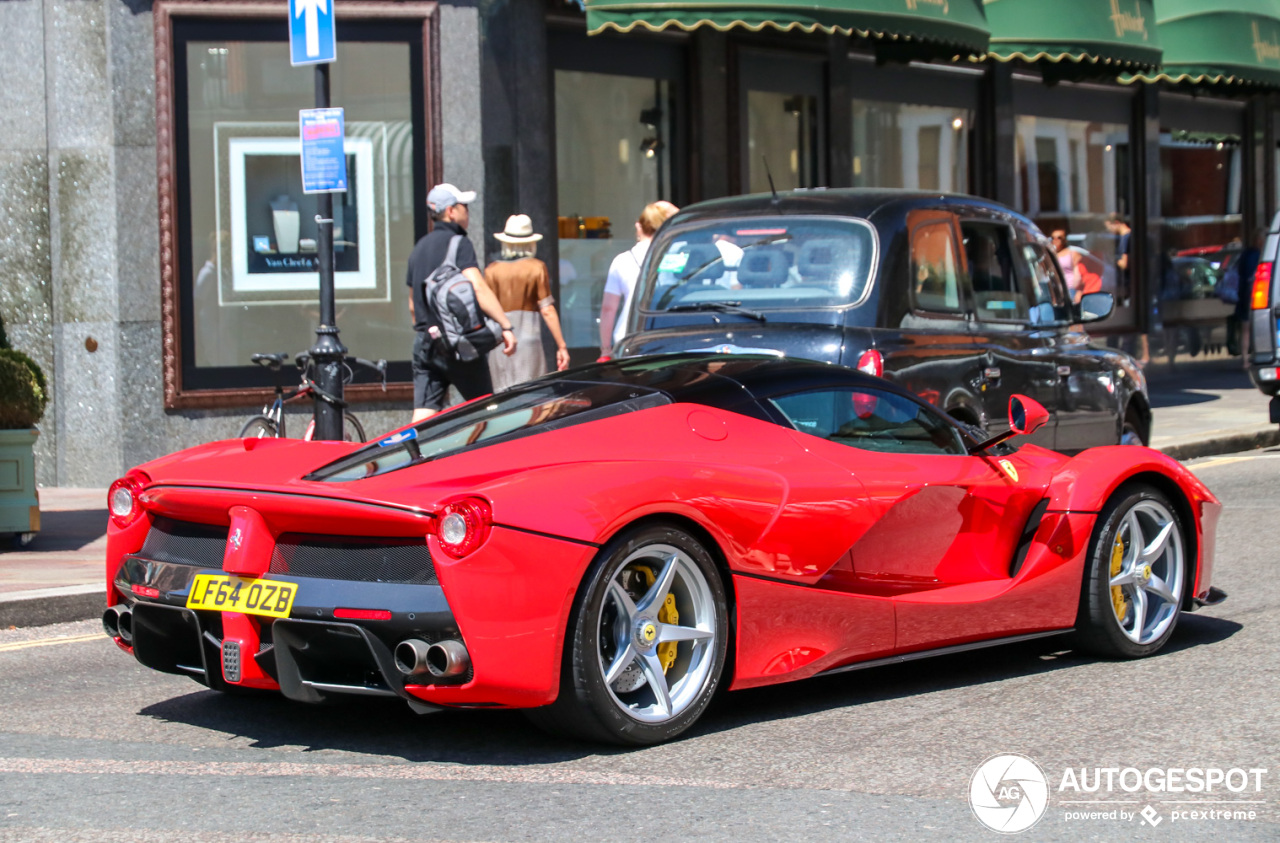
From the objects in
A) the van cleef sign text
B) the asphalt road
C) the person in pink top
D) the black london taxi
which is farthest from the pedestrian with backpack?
the van cleef sign text

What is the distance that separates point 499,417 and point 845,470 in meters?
1.16

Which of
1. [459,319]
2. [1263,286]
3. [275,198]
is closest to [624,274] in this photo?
[459,319]

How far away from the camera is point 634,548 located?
4.98 meters

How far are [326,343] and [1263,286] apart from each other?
25.3 feet

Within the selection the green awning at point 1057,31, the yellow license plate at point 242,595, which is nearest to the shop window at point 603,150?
the green awning at point 1057,31

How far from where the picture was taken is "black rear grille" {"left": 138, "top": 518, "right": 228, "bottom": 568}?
5137 mm

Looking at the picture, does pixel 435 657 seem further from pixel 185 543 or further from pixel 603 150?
pixel 603 150

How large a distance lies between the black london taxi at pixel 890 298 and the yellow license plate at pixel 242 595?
374 centimetres

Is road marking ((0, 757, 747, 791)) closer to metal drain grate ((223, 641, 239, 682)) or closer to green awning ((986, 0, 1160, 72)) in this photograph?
metal drain grate ((223, 641, 239, 682))

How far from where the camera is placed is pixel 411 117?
14.0 m

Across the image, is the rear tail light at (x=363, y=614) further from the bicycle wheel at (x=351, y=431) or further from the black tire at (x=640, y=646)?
the bicycle wheel at (x=351, y=431)

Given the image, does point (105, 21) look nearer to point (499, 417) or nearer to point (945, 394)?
point (945, 394)

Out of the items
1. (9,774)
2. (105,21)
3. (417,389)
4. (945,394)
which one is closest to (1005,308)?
(945,394)

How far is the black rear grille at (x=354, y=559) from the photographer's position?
4.77 metres
